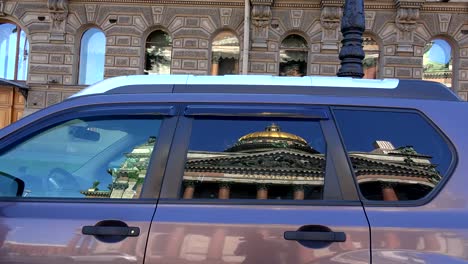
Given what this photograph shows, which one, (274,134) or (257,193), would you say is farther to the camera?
(274,134)

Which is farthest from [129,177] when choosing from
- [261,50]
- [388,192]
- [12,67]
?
[12,67]

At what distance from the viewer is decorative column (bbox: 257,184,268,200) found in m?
2.15

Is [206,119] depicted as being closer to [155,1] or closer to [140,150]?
[140,150]

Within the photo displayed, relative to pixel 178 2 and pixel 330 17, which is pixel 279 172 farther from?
→ pixel 178 2

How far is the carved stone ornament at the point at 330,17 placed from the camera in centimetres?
1498

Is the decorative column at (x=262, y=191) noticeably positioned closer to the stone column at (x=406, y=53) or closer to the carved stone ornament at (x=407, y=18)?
the stone column at (x=406, y=53)

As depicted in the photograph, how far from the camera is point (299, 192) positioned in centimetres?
216

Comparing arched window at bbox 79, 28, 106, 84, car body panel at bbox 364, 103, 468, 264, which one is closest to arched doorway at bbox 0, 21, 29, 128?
arched window at bbox 79, 28, 106, 84

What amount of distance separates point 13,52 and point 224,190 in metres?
16.0

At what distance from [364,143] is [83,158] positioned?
144 centimetres

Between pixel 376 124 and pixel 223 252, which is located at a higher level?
pixel 376 124

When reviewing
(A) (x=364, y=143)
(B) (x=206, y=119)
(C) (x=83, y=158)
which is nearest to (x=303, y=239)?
(A) (x=364, y=143)

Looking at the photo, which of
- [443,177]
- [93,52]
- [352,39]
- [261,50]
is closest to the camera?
[443,177]

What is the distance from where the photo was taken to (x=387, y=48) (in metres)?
15.1
